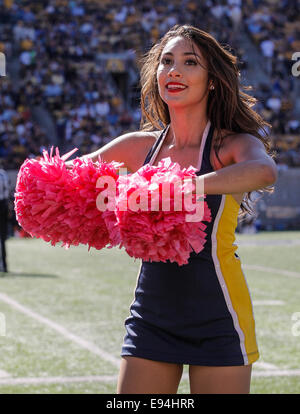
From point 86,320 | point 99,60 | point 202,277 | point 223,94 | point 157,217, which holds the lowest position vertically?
point 86,320

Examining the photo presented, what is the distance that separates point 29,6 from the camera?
2403 cm

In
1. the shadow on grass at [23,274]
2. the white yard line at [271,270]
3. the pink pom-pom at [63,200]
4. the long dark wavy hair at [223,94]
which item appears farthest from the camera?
the white yard line at [271,270]

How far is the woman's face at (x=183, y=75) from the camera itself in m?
2.68

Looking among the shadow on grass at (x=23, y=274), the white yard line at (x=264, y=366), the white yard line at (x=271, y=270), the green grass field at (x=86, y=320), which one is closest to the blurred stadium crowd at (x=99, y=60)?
the green grass field at (x=86, y=320)

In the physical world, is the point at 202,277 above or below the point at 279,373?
above

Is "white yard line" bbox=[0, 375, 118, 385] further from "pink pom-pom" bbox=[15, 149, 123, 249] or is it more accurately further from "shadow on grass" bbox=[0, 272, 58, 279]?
"shadow on grass" bbox=[0, 272, 58, 279]

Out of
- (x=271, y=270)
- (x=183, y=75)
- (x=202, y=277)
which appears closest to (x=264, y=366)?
(x=202, y=277)

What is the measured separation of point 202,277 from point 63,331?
4.28 meters

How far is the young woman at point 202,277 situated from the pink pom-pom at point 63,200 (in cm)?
23

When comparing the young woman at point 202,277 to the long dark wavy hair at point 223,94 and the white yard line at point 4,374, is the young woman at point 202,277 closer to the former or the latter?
the long dark wavy hair at point 223,94

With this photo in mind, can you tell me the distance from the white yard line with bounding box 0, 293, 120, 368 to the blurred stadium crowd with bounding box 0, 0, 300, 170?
449 inches

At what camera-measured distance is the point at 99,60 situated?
79.0ft

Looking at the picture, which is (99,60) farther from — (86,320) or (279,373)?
(279,373)

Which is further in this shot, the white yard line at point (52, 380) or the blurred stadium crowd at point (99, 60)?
the blurred stadium crowd at point (99, 60)
